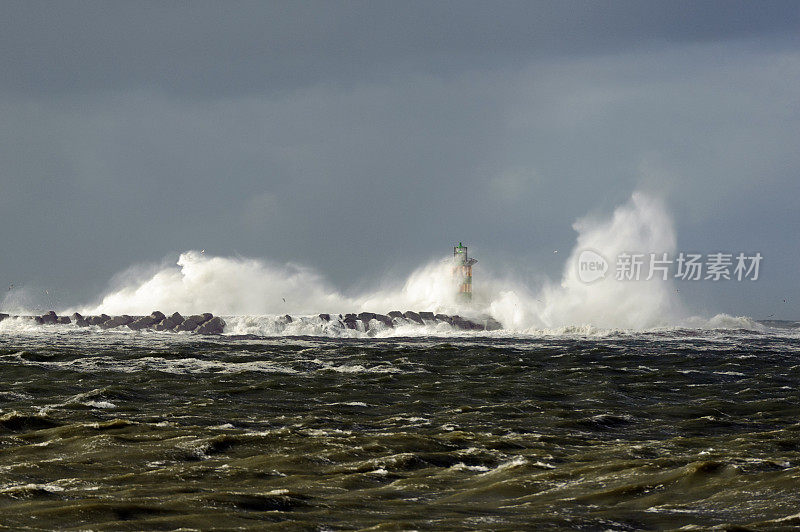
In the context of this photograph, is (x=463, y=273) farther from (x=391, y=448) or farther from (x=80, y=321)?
(x=391, y=448)

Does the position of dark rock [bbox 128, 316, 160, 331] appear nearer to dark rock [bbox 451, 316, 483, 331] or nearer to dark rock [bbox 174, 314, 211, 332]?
dark rock [bbox 174, 314, 211, 332]

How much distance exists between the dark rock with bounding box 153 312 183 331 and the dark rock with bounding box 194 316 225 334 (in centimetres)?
251

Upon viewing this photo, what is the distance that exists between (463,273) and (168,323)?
1029 inches

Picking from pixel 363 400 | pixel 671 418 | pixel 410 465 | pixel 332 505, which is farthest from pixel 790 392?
pixel 332 505

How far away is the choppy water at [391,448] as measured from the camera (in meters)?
8.16

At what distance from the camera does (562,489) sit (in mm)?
9648

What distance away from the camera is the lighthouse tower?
7231 cm

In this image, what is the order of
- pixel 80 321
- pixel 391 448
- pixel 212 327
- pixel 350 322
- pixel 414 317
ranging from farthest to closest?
pixel 414 317 → pixel 80 321 → pixel 350 322 → pixel 212 327 → pixel 391 448

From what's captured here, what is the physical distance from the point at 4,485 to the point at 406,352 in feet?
84.6

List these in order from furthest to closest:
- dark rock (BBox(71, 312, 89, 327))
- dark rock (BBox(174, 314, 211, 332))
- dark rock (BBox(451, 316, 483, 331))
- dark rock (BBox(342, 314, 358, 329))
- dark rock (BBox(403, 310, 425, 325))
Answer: dark rock (BBox(451, 316, 483, 331))
dark rock (BBox(403, 310, 425, 325))
dark rock (BBox(71, 312, 89, 327))
dark rock (BBox(342, 314, 358, 329))
dark rock (BBox(174, 314, 211, 332))

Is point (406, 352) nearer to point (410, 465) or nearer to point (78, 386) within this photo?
point (78, 386)

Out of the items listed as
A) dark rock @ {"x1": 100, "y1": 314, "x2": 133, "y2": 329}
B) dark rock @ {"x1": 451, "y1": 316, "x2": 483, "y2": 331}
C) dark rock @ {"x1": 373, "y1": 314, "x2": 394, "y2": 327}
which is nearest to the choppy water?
dark rock @ {"x1": 373, "y1": 314, "x2": 394, "y2": 327}

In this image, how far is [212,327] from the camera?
181 ft

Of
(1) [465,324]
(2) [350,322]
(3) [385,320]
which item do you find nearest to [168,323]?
(2) [350,322]
